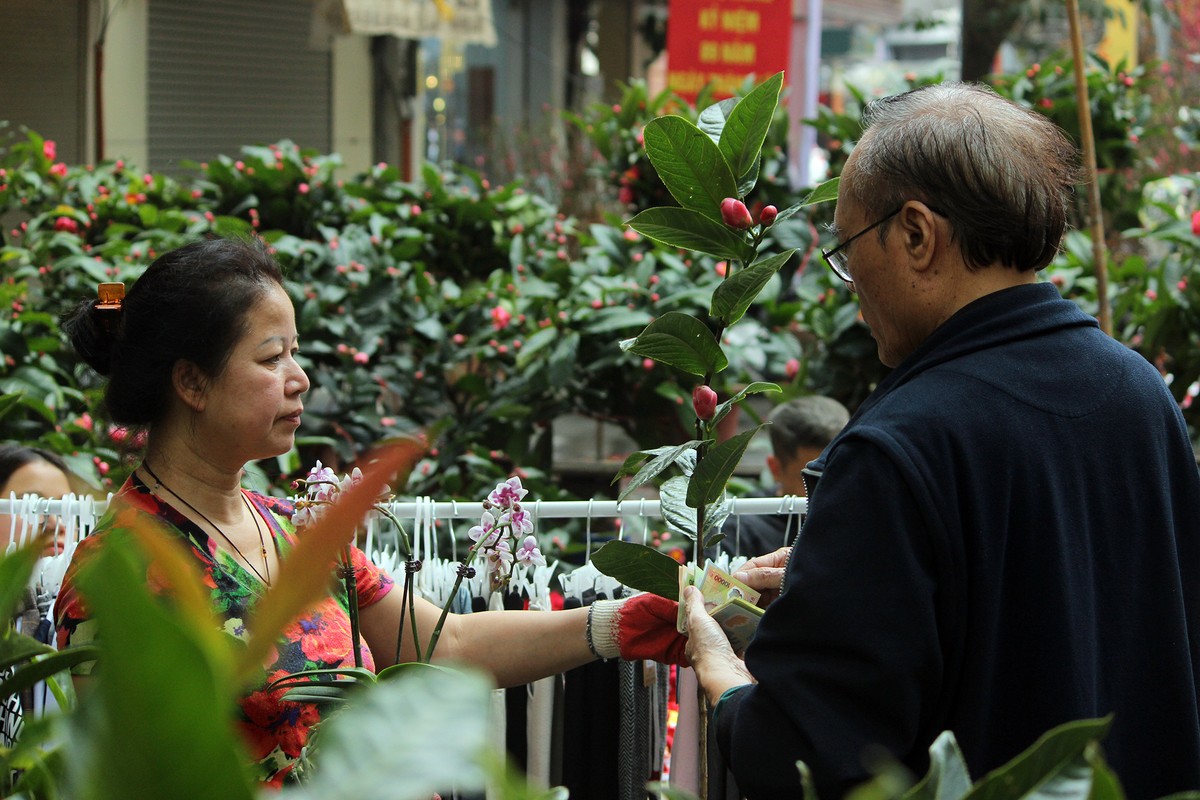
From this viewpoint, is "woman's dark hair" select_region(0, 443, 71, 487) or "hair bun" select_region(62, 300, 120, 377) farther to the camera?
"woman's dark hair" select_region(0, 443, 71, 487)

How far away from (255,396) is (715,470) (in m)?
0.80

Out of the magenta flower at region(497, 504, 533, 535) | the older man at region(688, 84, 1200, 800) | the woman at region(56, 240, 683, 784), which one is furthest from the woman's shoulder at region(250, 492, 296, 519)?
the older man at region(688, 84, 1200, 800)

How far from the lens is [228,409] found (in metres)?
2.08

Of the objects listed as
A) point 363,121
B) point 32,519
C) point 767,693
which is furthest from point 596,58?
point 767,693

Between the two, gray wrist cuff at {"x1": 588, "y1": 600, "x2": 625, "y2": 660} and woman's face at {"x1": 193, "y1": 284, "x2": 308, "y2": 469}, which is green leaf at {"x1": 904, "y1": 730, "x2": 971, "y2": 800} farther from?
woman's face at {"x1": 193, "y1": 284, "x2": 308, "y2": 469}

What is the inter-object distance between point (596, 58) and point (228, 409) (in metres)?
14.2

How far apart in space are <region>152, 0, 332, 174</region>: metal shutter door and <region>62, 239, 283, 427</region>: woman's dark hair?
218 inches

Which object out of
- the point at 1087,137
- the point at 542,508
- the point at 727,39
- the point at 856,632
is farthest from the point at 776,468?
the point at 727,39

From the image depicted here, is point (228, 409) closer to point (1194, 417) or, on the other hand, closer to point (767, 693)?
point (767, 693)

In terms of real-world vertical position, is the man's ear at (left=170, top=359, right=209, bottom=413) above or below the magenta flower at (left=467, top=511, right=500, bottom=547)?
above

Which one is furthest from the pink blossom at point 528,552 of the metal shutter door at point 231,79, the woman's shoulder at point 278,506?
the metal shutter door at point 231,79

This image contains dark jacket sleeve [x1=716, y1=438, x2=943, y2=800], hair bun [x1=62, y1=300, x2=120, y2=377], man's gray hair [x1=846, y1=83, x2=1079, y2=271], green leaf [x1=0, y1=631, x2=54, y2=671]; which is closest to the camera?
green leaf [x1=0, y1=631, x2=54, y2=671]

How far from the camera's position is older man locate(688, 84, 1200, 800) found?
134cm

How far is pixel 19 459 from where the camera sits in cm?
310
